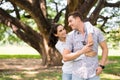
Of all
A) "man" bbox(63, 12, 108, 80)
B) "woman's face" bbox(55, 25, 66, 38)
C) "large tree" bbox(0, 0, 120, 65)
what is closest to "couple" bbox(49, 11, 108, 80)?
"man" bbox(63, 12, 108, 80)

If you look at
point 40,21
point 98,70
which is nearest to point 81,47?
point 98,70

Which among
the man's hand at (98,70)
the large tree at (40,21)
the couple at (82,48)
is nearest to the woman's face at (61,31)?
the couple at (82,48)

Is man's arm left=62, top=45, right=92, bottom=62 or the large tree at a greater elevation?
man's arm left=62, top=45, right=92, bottom=62

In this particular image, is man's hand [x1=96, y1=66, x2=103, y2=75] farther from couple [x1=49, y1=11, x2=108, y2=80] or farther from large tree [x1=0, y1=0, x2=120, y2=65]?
large tree [x1=0, y1=0, x2=120, y2=65]

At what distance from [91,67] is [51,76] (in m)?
7.79

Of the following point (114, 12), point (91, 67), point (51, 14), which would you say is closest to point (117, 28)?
point (114, 12)

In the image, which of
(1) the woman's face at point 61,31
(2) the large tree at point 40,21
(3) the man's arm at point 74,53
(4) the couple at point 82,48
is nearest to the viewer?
(3) the man's arm at point 74,53

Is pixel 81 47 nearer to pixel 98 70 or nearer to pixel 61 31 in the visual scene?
pixel 98 70

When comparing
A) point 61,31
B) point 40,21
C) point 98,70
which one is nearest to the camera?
point 98,70

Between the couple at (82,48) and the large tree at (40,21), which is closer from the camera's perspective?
the couple at (82,48)

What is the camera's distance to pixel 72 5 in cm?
1462

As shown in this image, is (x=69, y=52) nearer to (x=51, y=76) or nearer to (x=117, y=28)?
(x=51, y=76)

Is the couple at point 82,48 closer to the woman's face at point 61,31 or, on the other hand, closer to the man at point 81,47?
the man at point 81,47

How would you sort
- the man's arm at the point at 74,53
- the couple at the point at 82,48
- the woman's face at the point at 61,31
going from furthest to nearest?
the woman's face at the point at 61,31 < the couple at the point at 82,48 < the man's arm at the point at 74,53
